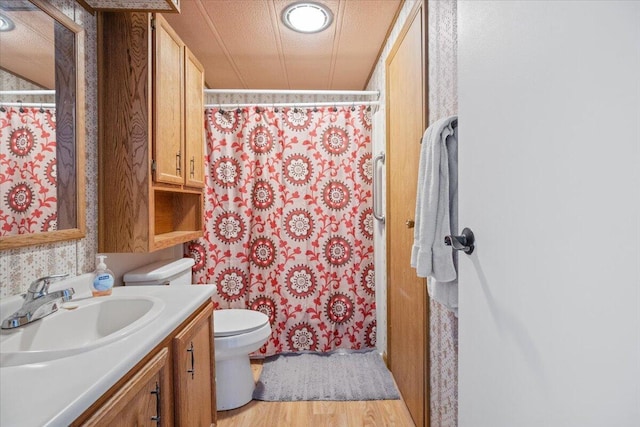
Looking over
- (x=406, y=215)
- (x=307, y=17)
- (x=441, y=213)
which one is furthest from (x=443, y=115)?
(x=307, y=17)

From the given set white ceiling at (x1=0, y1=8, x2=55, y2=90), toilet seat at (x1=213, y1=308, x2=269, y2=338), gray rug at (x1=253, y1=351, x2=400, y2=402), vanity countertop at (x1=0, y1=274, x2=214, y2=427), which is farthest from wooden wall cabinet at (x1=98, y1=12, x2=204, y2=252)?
gray rug at (x1=253, y1=351, x2=400, y2=402)

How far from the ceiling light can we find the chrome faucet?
0.77 m

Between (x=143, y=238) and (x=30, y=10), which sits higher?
(x=30, y=10)

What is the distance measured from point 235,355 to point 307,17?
185 cm

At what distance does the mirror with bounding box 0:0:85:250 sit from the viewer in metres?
1.05

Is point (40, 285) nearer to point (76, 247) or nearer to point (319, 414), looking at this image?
point (76, 247)

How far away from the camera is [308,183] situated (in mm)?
2447

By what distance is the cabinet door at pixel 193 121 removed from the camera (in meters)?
1.87

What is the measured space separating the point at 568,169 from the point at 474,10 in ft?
1.76

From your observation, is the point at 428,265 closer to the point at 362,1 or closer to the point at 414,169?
the point at 414,169

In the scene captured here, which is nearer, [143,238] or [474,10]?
[474,10]

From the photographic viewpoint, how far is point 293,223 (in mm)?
2451

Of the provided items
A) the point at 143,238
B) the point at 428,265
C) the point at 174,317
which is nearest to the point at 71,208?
the point at 143,238

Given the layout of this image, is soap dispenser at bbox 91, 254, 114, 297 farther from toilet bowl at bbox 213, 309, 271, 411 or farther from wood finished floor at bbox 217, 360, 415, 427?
wood finished floor at bbox 217, 360, 415, 427
